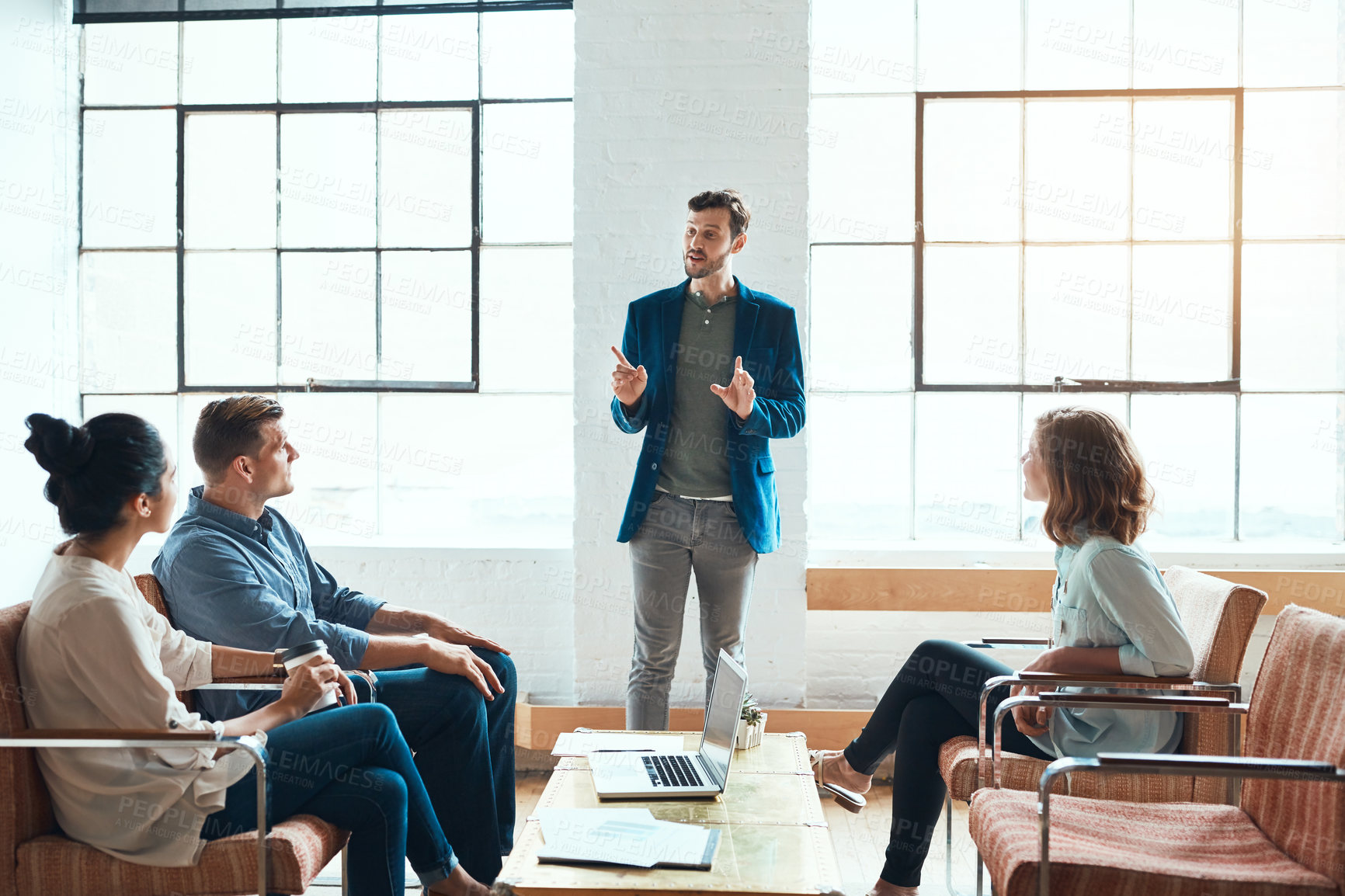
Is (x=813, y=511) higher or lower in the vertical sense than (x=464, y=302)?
lower

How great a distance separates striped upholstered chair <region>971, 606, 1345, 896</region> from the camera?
1680mm

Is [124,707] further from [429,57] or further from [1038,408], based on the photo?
[1038,408]

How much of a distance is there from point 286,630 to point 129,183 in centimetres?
264

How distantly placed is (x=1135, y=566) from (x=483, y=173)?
2791 mm

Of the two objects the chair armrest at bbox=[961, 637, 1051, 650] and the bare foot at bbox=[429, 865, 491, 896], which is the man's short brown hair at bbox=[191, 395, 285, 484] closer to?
the bare foot at bbox=[429, 865, 491, 896]

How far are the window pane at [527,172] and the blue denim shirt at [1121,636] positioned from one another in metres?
2.38

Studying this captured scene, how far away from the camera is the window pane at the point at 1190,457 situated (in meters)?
3.81

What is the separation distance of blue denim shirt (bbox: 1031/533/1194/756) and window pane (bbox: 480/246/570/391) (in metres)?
2.19

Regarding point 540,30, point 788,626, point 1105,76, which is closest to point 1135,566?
point 788,626

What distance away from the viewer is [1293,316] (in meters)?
3.80

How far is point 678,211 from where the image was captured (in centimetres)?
360

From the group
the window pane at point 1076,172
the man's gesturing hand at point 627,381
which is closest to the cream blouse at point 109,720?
the man's gesturing hand at point 627,381

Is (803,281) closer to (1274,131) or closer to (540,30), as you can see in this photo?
(540,30)

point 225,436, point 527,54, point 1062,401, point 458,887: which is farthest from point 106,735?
point 1062,401
